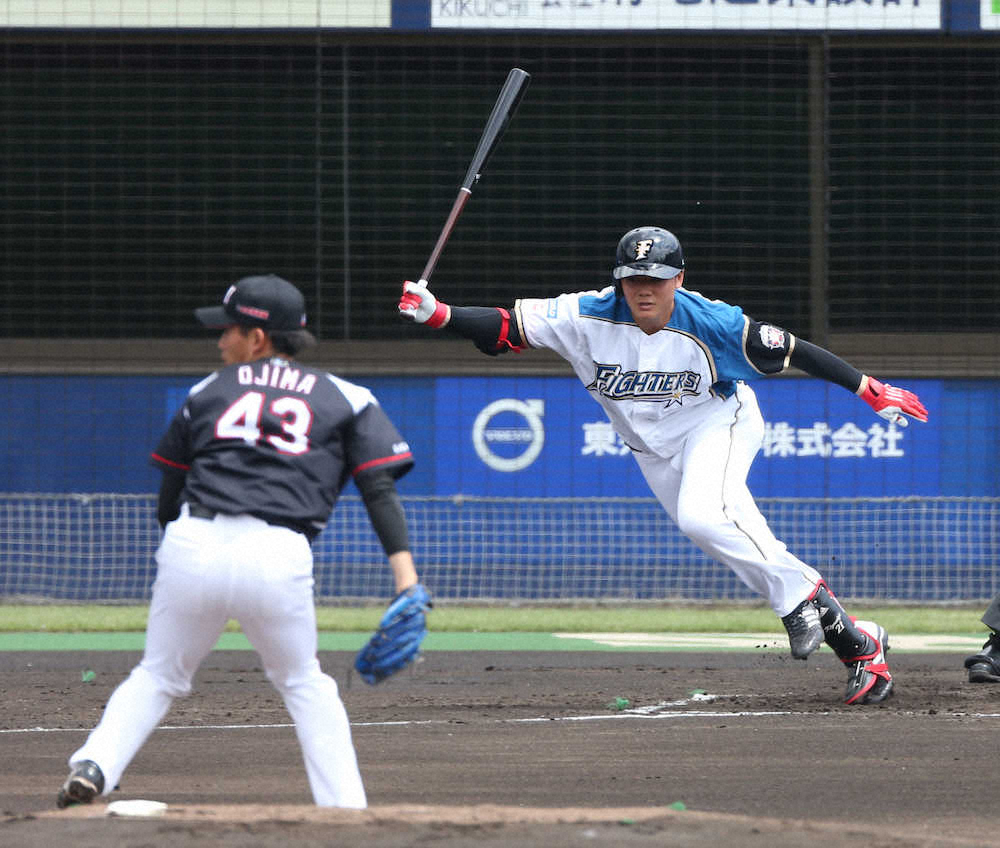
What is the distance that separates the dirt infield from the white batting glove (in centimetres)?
187

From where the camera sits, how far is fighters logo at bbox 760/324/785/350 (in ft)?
25.6

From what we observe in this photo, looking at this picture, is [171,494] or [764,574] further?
[764,574]

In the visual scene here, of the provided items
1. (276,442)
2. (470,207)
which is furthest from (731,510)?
(470,207)

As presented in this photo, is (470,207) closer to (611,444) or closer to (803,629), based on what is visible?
(611,444)

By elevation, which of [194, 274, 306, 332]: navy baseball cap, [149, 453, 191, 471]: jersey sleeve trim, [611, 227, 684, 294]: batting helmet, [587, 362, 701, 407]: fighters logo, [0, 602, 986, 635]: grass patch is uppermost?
[611, 227, 684, 294]: batting helmet

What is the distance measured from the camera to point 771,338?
7.82 m

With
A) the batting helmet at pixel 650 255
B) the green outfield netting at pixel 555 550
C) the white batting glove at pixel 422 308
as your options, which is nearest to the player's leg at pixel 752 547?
the batting helmet at pixel 650 255

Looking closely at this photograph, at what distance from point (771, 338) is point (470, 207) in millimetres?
6934

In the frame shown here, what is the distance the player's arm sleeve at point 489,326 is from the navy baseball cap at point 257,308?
2.99 meters

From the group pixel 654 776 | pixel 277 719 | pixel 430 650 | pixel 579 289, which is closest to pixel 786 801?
pixel 654 776

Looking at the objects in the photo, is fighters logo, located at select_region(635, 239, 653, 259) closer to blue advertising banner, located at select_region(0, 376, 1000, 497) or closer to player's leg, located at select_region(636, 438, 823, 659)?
player's leg, located at select_region(636, 438, 823, 659)

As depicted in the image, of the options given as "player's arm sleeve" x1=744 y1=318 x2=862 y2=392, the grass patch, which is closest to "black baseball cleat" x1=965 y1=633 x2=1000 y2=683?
"player's arm sleeve" x1=744 y1=318 x2=862 y2=392

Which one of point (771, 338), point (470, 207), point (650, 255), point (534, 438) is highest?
point (470, 207)

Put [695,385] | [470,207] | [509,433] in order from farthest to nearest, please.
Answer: [470,207] → [509,433] → [695,385]
